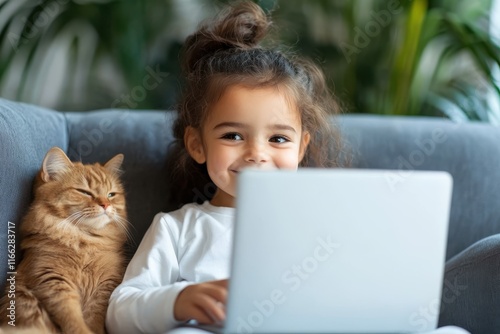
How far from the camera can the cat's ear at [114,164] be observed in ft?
5.24

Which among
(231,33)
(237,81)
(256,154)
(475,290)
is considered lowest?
(475,290)

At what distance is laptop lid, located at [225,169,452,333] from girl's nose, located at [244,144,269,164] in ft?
1.38

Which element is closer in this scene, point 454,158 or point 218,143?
point 218,143

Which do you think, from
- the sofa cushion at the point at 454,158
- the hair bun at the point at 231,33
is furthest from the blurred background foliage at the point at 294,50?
the hair bun at the point at 231,33

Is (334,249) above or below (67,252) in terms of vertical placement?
above

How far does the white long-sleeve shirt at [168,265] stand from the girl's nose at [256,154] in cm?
17

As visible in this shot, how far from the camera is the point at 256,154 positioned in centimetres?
149

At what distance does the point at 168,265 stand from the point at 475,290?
732 millimetres

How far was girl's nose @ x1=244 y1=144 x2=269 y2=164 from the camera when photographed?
149cm

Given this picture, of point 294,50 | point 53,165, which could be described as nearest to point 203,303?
point 53,165

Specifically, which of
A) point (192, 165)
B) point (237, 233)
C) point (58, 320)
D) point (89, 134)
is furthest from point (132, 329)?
point (89, 134)

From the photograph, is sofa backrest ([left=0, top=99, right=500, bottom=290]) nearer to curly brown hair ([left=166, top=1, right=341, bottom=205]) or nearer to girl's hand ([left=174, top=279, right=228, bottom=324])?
curly brown hair ([left=166, top=1, right=341, bottom=205])

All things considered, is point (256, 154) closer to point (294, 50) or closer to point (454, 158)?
point (454, 158)

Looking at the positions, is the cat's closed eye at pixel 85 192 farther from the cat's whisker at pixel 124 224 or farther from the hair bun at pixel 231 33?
the hair bun at pixel 231 33
